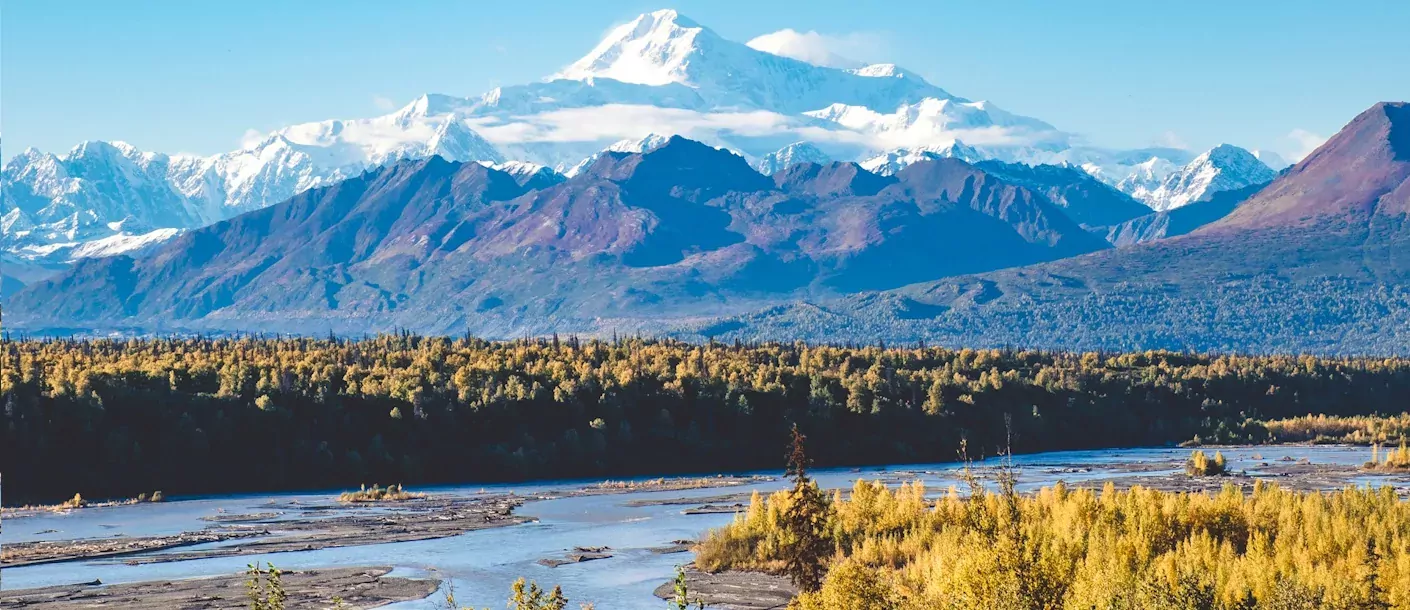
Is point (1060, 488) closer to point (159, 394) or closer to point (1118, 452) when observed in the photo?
point (159, 394)

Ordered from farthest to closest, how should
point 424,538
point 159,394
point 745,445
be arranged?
point 745,445 → point 159,394 → point 424,538

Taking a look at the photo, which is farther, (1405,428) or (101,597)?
(1405,428)

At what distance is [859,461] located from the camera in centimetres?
12688

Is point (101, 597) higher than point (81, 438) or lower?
lower

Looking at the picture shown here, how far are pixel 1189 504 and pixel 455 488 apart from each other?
177 feet

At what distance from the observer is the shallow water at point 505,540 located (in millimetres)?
63531

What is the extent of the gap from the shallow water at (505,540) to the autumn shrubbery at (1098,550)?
4924 mm

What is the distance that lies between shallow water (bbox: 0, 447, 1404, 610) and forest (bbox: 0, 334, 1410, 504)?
22.4ft

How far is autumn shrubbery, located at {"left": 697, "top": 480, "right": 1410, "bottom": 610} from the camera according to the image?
41094 millimetres

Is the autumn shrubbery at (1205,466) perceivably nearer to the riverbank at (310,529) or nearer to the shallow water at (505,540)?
the shallow water at (505,540)

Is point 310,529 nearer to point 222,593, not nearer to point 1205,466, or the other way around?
point 222,593

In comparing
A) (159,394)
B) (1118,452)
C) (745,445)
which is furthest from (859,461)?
(159,394)

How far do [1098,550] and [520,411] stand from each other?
71.7m

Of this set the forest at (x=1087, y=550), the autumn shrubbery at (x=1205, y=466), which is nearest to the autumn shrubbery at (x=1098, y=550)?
the forest at (x=1087, y=550)
